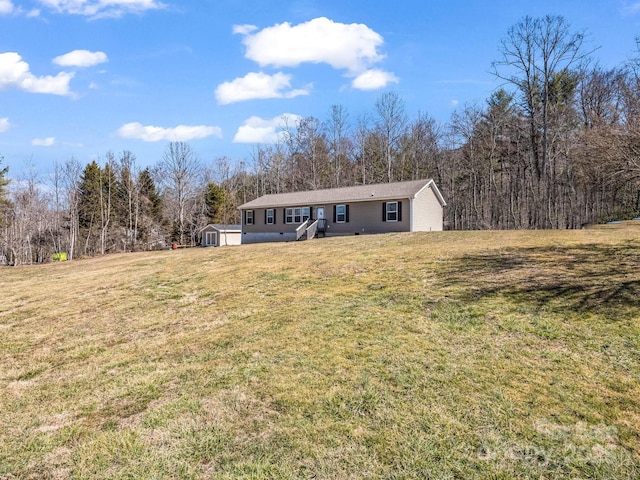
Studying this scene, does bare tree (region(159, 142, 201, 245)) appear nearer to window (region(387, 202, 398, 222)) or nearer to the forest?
the forest

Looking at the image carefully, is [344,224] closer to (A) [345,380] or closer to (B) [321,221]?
(B) [321,221]

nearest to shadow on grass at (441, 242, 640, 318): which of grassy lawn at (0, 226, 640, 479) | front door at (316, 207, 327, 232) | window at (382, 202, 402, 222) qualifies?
grassy lawn at (0, 226, 640, 479)

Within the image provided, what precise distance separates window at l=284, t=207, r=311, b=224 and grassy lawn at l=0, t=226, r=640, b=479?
1603cm

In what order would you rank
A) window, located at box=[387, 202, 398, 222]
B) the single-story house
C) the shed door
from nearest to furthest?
window, located at box=[387, 202, 398, 222], the single-story house, the shed door

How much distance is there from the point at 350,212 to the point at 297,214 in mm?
4205

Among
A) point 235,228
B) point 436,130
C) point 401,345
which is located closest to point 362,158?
point 436,130

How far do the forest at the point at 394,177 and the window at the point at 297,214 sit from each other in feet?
31.9

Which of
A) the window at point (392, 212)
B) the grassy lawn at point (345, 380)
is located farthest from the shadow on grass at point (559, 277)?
the window at point (392, 212)

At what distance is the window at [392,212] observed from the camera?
21031 mm

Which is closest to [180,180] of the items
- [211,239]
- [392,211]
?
[211,239]

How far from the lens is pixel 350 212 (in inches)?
898

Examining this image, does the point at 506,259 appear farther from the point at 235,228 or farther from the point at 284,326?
the point at 235,228

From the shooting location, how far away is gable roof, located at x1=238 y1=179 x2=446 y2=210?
21.2m

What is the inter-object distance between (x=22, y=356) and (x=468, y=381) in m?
6.58
